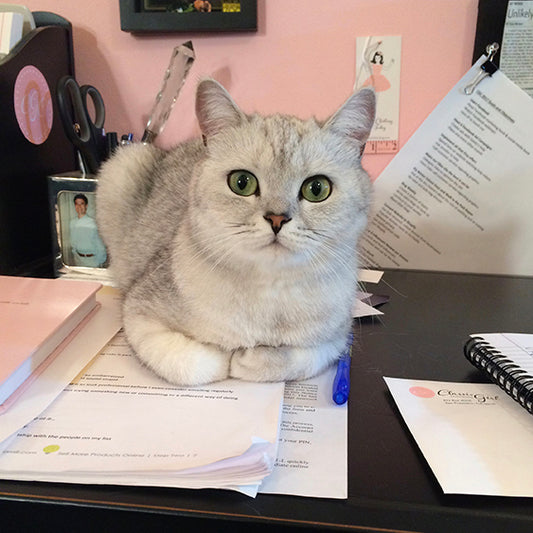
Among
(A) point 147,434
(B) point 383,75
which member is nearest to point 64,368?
(A) point 147,434

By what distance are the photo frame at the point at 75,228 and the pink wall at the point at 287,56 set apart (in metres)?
0.30

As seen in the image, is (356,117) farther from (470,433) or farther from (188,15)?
(188,15)

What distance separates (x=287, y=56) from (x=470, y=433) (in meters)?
0.98

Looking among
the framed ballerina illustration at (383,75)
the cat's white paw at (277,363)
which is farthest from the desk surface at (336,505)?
the framed ballerina illustration at (383,75)

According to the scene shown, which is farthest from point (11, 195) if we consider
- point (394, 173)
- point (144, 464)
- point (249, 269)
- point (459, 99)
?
point (459, 99)

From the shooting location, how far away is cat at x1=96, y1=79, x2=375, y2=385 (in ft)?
2.15

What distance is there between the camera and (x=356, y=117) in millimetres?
719

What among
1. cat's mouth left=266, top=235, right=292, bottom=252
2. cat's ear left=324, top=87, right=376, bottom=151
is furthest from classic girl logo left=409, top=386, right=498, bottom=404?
cat's ear left=324, top=87, right=376, bottom=151

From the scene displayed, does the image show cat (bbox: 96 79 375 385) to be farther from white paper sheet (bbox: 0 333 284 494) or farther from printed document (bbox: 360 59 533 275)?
printed document (bbox: 360 59 533 275)

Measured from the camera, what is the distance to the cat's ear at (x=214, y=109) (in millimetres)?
695

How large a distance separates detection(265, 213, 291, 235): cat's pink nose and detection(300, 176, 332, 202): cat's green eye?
0.07 meters

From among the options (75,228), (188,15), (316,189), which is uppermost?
(188,15)

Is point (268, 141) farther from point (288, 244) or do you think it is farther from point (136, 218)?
point (136, 218)

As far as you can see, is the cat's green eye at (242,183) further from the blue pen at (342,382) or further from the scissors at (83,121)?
the scissors at (83,121)
